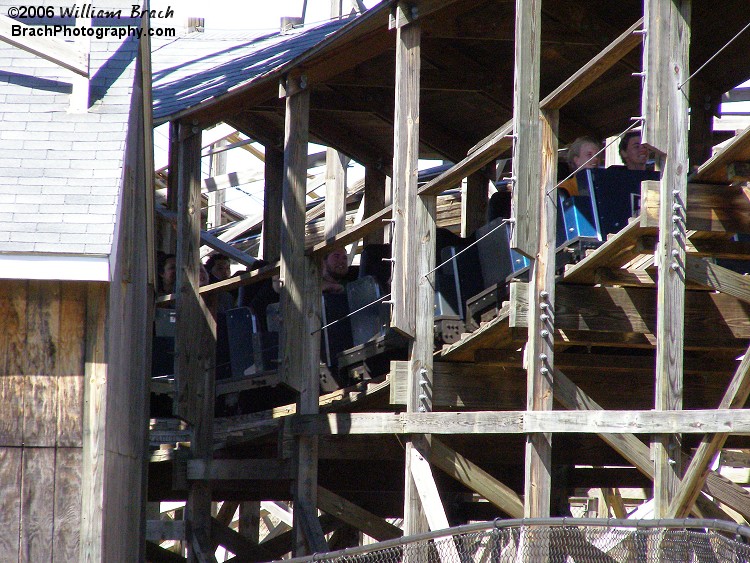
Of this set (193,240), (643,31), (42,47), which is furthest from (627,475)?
(42,47)

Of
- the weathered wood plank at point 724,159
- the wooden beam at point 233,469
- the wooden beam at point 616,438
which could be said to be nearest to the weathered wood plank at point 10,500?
the wooden beam at point 616,438

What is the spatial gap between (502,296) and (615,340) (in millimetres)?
895

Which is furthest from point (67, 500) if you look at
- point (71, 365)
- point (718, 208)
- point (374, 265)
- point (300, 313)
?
point (374, 265)

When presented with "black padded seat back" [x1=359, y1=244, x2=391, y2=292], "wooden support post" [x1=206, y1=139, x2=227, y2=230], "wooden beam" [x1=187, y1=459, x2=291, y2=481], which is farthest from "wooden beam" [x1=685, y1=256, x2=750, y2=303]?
"wooden support post" [x1=206, y1=139, x2=227, y2=230]

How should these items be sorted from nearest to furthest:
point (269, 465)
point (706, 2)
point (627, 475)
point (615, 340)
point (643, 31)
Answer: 1. point (643, 31)
2. point (615, 340)
3. point (706, 2)
4. point (269, 465)
5. point (627, 475)

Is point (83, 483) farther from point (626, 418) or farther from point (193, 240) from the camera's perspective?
point (193, 240)

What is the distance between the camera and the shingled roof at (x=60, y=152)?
7.93m

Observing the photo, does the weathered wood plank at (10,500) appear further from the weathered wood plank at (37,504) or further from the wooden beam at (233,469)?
the wooden beam at (233,469)

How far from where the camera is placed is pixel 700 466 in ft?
25.4

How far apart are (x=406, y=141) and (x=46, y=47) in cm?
277

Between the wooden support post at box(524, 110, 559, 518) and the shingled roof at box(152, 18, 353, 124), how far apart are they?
3.33m

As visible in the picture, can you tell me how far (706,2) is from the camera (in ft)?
34.1

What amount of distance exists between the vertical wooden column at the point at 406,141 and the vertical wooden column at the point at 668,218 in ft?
7.94

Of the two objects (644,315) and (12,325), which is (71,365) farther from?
(644,315)
